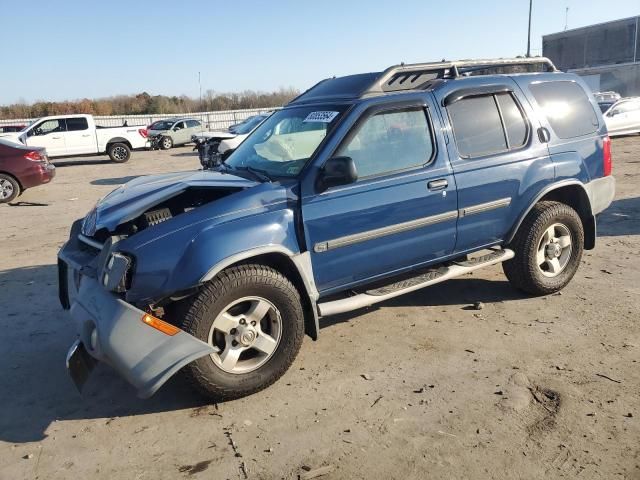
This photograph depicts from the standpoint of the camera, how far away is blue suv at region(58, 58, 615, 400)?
3342mm

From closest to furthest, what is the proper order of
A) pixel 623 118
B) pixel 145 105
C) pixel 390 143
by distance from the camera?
1. pixel 390 143
2. pixel 623 118
3. pixel 145 105

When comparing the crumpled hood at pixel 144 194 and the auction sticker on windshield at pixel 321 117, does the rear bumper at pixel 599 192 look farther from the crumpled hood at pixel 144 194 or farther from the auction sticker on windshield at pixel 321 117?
the crumpled hood at pixel 144 194

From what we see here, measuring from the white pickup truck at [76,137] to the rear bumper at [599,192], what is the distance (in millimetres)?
19683

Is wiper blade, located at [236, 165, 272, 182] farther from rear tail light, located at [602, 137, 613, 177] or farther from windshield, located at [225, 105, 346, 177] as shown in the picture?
rear tail light, located at [602, 137, 613, 177]

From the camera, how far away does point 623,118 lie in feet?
60.0

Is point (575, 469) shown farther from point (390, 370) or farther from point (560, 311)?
point (560, 311)

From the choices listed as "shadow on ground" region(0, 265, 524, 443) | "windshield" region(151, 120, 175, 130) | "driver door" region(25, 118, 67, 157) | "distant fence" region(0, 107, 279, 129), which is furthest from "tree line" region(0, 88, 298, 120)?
"shadow on ground" region(0, 265, 524, 443)

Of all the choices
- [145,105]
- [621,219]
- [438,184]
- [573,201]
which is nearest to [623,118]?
[621,219]

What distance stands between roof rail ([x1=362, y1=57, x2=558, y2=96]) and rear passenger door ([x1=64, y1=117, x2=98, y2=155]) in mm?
18940

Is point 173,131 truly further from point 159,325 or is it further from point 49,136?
point 159,325

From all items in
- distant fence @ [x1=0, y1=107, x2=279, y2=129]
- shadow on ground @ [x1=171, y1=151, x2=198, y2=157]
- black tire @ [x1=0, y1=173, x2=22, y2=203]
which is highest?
distant fence @ [x1=0, y1=107, x2=279, y2=129]

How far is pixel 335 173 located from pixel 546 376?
198 cm

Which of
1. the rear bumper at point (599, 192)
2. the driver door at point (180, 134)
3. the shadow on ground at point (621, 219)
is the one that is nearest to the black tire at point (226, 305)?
the rear bumper at point (599, 192)

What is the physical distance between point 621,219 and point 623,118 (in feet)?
41.2
